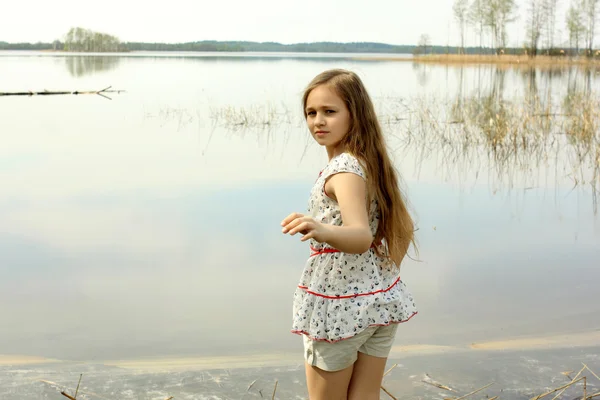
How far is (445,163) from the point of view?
35.9 feet

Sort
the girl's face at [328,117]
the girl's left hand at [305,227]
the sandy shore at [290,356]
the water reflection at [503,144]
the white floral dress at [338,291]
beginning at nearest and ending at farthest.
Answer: the girl's left hand at [305,227] < the white floral dress at [338,291] < the girl's face at [328,117] < the sandy shore at [290,356] < the water reflection at [503,144]

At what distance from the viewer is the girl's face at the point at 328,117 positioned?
7.30 ft

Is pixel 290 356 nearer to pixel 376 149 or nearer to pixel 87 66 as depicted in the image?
pixel 376 149

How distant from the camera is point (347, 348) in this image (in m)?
2.16

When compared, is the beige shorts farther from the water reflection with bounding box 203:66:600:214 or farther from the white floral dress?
the water reflection with bounding box 203:66:600:214

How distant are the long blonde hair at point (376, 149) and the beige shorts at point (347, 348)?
0.21m

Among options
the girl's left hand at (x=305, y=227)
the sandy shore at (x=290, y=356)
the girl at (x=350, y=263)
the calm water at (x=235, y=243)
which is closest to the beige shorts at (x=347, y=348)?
the girl at (x=350, y=263)

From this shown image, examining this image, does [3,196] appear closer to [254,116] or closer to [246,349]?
[246,349]

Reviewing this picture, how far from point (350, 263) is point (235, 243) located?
4.88 metres

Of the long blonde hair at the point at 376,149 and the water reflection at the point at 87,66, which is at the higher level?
the water reflection at the point at 87,66

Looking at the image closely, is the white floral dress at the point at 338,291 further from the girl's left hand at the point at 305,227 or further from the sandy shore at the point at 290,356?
the sandy shore at the point at 290,356

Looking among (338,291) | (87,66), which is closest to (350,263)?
(338,291)

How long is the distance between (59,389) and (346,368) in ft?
5.16

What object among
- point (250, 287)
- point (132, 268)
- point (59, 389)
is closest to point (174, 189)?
point (132, 268)
